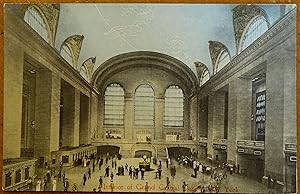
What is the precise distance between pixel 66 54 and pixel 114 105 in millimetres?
553

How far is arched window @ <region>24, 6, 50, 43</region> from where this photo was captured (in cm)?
414

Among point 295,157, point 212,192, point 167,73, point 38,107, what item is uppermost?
point 167,73

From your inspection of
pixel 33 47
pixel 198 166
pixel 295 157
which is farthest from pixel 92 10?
pixel 295 157

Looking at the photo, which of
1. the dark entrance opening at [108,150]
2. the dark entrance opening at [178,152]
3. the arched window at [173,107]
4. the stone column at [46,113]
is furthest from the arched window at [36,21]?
the dark entrance opening at [178,152]

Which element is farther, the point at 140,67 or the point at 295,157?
the point at 140,67

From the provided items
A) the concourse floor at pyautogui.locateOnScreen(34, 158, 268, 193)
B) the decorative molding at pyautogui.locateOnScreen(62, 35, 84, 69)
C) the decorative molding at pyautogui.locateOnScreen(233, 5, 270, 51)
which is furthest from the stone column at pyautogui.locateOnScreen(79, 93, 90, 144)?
the decorative molding at pyautogui.locateOnScreen(233, 5, 270, 51)

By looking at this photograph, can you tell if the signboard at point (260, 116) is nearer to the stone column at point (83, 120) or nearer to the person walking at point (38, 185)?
the stone column at point (83, 120)

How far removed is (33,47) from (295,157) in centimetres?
212

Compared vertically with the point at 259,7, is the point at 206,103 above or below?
below

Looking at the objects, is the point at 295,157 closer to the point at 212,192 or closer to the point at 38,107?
the point at 212,192

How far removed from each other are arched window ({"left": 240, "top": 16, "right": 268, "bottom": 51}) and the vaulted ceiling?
93mm

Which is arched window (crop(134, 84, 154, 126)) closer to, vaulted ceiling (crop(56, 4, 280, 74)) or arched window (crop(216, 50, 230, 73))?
vaulted ceiling (crop(56, 4, 280, 74))

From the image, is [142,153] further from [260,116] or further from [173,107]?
[260,116]

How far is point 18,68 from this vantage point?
13.7 feet
